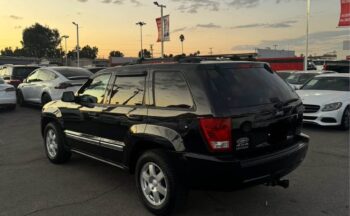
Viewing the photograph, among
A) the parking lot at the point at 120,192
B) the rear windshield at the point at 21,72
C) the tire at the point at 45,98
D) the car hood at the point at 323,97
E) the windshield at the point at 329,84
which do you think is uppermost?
the rear windshield at the point at 21,72

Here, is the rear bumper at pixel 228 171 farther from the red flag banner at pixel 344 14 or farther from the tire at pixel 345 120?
the red flag banner at pixel 344 14

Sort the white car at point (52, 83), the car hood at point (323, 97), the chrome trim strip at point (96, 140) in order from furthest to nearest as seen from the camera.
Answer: the white car at point (52, 83) → the car hood at point (323, 97) → the chrome trim strip at point (96, 140)

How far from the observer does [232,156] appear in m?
4.07

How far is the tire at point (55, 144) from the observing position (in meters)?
6.72

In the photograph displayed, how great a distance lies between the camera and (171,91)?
455 centimetres

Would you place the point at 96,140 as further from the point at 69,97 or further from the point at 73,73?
the point at 73,73

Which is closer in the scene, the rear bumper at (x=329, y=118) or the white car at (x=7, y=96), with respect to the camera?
the rear bumper at (x=329, y=118)

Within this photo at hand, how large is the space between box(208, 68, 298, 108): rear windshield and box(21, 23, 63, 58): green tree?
384 feet

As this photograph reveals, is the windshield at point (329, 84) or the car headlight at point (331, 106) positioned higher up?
the windshield at point (329, 84)

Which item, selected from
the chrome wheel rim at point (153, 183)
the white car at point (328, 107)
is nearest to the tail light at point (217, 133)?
the chrome wheel rim at point (153, 183)

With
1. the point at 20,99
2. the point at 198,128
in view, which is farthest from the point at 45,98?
the point at 198,128

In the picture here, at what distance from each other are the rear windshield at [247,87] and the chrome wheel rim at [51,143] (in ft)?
11.8

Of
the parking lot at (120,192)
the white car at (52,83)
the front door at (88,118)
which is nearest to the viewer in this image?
the parking lot at (120,192)

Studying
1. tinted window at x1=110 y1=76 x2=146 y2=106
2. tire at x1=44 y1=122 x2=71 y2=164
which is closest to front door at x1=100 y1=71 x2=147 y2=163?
tinted window at x1=110 y1=76 x2=146 y2=106
